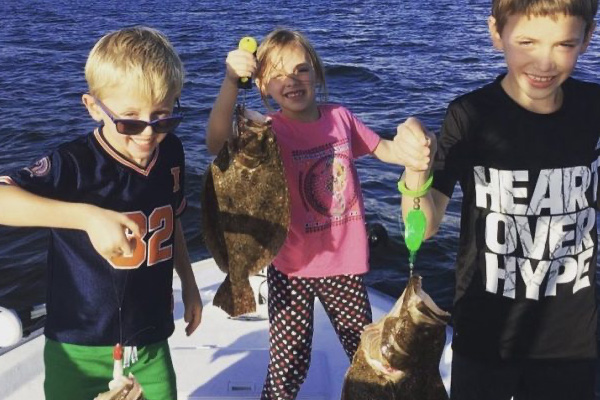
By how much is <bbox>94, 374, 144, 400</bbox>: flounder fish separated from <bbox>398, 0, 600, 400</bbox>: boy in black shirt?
4.38 ft

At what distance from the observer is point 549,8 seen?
108 inches

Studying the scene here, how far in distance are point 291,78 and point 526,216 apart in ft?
4.28

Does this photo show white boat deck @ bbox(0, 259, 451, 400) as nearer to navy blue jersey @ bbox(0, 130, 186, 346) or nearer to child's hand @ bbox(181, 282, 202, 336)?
child's hand @ bbox(181, 282, 202, 336)

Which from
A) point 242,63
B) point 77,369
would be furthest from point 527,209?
point 77,369

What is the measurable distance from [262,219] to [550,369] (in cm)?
148

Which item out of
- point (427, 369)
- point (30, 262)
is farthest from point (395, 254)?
point (427, 369)

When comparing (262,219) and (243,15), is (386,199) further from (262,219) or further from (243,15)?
(243,15)

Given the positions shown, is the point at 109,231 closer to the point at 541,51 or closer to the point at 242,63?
the point at 242,63

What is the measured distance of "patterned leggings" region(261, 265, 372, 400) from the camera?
3490 mm

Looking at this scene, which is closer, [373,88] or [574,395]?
[574,395]

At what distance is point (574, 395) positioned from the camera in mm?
3068

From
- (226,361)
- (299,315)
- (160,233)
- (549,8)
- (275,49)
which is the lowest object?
(226,361)

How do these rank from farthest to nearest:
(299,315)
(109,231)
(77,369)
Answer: (299,315), (77,369), (109,231)

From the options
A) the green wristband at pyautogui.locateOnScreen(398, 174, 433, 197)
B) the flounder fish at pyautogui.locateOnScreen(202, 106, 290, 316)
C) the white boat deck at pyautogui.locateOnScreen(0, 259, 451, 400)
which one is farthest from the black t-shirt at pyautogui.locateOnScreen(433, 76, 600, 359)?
the white boat deck at pyautogui.locateOnScreen(0, 259, 451, 400)
